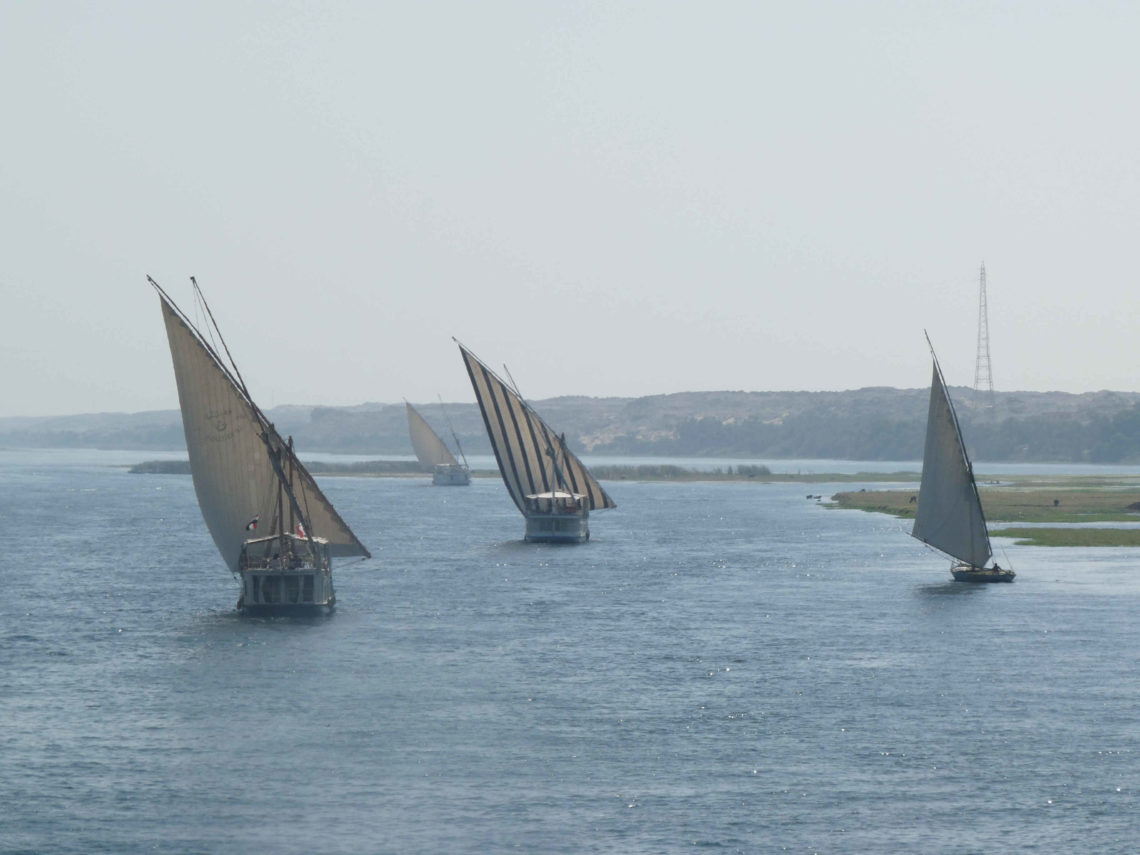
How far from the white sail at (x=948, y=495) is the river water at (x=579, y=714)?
240cm

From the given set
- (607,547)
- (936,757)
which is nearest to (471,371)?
(607,547)

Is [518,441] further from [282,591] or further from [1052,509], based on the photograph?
[1052,509]

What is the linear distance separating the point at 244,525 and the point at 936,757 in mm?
35771

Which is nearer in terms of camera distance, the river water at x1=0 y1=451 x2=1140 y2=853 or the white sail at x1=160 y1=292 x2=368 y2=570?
the river water at x1=0 y1=451 x2=1140 y2=853

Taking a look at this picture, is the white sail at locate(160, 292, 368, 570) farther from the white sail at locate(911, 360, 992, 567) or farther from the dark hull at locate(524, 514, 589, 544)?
the dark hull at locate(524, 514, 589, 544)

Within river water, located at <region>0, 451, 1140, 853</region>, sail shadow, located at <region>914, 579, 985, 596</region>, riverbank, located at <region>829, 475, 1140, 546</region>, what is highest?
riverbank, located at <region>829, 475, 1140, 546</region>

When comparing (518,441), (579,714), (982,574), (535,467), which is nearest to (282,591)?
(579,714)

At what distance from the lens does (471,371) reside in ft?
368

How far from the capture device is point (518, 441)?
11406 centimetres

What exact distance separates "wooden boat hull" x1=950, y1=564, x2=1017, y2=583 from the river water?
3.37 feet

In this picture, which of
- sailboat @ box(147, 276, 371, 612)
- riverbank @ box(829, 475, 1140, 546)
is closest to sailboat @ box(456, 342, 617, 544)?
riverbank @ box(829, 475, 1140, 546)

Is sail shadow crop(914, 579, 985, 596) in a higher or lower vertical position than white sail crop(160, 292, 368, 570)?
lower

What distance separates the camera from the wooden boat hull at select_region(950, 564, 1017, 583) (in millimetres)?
86438

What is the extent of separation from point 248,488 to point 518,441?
4459 centimetres
